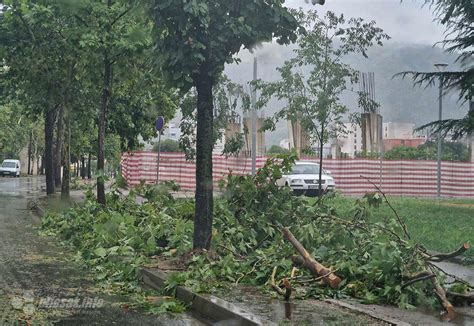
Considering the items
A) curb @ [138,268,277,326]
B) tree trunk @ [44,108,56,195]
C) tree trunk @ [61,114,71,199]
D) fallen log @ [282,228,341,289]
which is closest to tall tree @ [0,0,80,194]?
tree trunk @ [61,114,71,199]

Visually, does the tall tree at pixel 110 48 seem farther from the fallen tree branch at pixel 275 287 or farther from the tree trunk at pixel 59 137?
the fallen tree branch at pixel 275 287

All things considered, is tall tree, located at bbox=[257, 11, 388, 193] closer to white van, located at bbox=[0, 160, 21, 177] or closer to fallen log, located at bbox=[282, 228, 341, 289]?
fallen log, located at bbox=[282, 228, 341, 289]

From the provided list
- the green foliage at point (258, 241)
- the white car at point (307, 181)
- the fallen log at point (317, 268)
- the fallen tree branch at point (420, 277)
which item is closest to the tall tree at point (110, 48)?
the green foliage at point (258, 241)

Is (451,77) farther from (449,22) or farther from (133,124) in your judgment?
(133,124)

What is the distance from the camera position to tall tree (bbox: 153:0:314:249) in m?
8.66

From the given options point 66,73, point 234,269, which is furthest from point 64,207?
point 234,269

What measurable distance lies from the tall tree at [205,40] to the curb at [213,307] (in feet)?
4.77

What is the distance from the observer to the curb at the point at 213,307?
6.25 m

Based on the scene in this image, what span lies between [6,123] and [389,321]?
2619 inches

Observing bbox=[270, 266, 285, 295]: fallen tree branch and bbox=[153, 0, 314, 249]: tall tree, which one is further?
bbox=[153, 0, 314, 249]: tall tree

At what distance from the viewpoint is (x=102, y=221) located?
1289cm

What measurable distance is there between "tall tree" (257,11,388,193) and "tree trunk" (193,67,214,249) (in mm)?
10095

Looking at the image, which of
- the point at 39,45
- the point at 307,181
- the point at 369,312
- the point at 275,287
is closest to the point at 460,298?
the point at 369,312

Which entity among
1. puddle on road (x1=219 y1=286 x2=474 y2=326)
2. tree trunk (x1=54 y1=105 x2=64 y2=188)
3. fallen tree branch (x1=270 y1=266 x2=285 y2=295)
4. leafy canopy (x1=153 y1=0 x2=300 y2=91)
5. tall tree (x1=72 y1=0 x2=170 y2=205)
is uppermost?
tall tree (x1=72 y1=0 x2=170 y2=205)
